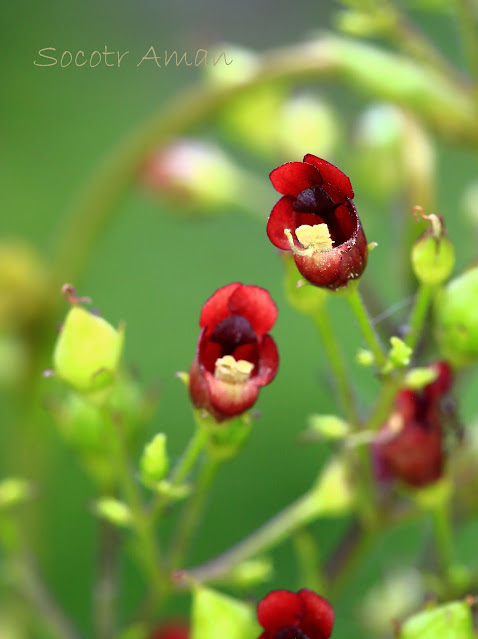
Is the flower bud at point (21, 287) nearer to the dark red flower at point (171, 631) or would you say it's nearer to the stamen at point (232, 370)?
the dark red flower at point (171, 631)

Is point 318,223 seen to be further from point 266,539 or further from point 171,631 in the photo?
point 171,631

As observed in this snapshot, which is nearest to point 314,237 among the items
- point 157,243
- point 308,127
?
point 308,127

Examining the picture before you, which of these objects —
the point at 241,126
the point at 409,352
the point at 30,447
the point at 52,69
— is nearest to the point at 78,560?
the point at 30,447

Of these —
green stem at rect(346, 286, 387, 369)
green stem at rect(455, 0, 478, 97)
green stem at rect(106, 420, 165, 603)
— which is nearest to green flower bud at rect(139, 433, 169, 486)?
green stem at rect(106, 420, 165, 603)

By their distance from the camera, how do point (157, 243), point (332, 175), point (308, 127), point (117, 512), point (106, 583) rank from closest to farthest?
point (332, 175)
point (117, 512)
point (106, 583)
point (308, 127)
point (157, 243)

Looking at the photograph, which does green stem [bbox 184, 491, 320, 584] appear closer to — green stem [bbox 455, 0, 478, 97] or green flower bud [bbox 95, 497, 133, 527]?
green flower bud [bbox 95, 497, 133, 527]

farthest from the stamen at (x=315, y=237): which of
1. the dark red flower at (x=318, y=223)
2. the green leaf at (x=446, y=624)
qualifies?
the green leaf at (x=446, y=624)
